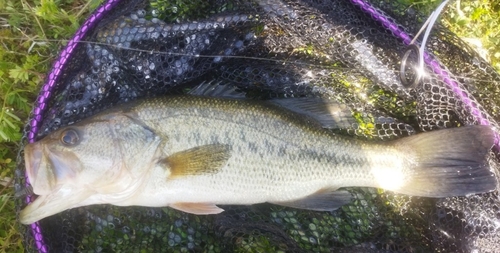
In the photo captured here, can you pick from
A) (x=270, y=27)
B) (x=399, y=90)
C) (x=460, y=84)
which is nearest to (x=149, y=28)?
(x=270, y=27)

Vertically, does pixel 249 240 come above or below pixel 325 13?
below

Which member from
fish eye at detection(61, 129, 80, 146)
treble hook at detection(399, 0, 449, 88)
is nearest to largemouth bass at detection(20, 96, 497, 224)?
fish eye at detection(61, 129, 80, 146)

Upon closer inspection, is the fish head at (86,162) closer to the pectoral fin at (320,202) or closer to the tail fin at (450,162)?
the pectoral fin at (320,202)

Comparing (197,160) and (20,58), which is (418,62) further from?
(20,58)

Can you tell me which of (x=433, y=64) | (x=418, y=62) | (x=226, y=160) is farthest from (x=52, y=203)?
(x=433, y=64)

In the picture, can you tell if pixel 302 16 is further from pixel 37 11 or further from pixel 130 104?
pixel 37 11
